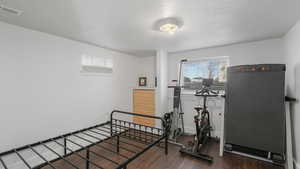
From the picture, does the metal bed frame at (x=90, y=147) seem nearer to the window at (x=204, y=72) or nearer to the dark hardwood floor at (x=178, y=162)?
the dark hardwood floor at (x=178, y=162)

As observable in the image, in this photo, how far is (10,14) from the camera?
1617 mm

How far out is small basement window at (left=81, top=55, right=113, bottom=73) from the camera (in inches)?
108

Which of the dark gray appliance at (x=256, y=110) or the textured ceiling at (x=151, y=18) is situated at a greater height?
the textured ceiling at (x=151, y=18)

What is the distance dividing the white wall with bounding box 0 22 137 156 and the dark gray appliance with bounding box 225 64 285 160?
8.70 ft

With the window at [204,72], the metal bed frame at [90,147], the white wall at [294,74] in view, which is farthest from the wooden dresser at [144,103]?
the white wall at [294,74]

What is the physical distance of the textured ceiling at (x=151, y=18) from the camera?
1433 mm

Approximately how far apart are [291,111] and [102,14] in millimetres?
3076

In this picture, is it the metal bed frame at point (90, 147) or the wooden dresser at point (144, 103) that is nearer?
the metal bed frame at point (90, 147)

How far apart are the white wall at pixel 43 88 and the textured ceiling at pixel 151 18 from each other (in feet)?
0.76

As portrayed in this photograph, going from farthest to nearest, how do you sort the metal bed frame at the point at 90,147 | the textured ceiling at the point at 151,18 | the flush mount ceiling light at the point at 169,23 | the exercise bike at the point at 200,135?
1. the exercise bike at the point at 200,135
2. the flush mount ceiling light at the point at 169,23
3. the metal bed frame at the point at 90,147
4. the textured ceiling at the point at 151,18

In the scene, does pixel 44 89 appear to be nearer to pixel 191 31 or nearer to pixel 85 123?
pixel 85 123

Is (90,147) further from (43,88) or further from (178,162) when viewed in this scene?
(178,162)

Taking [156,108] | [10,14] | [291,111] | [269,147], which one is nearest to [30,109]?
[10,14]

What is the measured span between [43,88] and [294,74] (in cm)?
384
